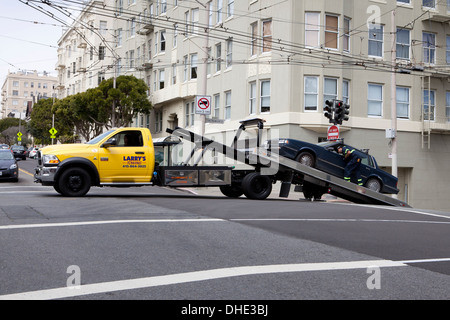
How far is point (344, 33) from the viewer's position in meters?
29.0

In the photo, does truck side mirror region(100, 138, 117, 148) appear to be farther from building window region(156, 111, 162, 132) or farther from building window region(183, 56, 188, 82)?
building window region(156, 111, 162, 132)

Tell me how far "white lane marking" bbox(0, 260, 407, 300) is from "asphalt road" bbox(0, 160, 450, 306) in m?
0.01

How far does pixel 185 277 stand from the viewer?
19.4 feet

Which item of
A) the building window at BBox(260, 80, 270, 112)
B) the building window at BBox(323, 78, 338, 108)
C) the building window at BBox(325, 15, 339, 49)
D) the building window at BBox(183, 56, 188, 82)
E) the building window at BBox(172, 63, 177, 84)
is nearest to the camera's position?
the building window at BBox(323, 78, 338, 108)

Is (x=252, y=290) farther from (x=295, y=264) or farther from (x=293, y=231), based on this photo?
(x=293, y=231)

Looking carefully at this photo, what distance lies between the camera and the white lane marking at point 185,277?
5133 millimetres

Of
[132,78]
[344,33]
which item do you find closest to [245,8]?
[344,33]

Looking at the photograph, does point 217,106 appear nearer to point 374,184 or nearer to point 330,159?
point 374,184

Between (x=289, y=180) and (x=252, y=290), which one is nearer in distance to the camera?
(x=252, y=290)

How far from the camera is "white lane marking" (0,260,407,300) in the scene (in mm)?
5133

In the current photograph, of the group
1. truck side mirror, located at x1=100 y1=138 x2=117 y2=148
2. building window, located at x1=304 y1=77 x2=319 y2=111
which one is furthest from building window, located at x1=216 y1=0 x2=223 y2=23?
truck side mirror, located at x1=100 y1=138 x2=117 y2=148

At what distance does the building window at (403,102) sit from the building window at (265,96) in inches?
313

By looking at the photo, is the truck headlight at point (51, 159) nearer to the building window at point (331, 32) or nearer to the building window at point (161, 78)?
the building window at point (331, 32)
